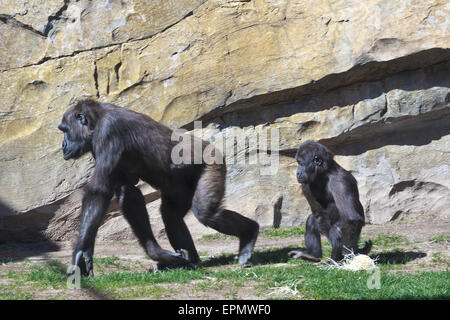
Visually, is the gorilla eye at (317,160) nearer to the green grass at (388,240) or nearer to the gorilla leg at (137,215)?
the green grass at (388,240)

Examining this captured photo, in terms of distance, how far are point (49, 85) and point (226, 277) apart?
5248mm

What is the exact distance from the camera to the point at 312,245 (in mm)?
6688

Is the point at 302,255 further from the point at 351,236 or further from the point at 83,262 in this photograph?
the point at 83,262

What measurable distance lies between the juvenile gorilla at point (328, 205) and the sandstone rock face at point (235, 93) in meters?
2.40

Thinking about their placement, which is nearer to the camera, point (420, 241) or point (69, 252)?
point (420, 241)

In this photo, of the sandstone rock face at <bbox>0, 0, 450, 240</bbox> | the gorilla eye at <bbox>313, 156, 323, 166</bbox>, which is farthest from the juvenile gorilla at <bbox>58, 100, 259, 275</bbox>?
the sandstone rock face at <bbox>0, 0, 450, 240</bbox>

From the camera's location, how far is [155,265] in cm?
711

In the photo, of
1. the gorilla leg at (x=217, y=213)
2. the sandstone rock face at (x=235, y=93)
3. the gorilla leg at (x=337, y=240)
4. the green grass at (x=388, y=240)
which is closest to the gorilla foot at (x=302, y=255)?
the gorilla leg at (x=337, y=240)

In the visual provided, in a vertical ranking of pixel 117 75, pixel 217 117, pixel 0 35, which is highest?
pixel 0 35

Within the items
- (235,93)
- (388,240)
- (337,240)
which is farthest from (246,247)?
(235,93)
